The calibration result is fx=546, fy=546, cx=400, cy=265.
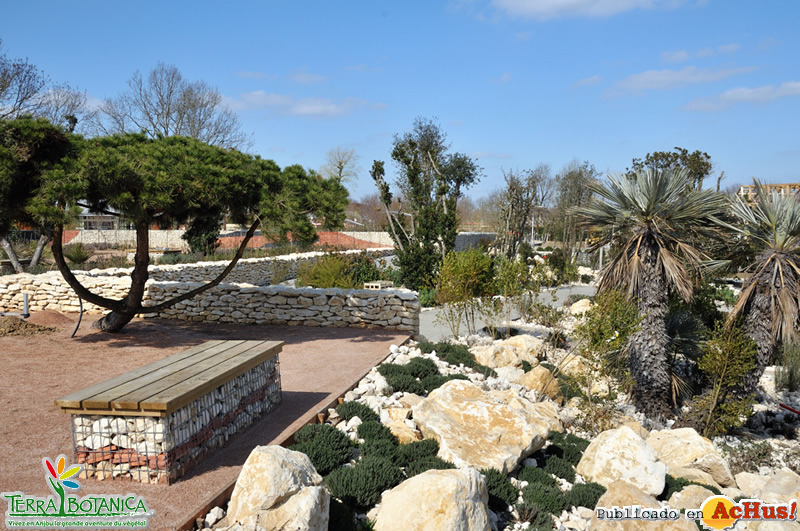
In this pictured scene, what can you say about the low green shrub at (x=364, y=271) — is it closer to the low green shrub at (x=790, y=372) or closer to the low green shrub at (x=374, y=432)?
the low green shrub at (x=790, y=372)

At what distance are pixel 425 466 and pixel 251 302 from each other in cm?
677

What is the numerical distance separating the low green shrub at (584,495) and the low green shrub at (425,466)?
114cm

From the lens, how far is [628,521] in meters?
4.24

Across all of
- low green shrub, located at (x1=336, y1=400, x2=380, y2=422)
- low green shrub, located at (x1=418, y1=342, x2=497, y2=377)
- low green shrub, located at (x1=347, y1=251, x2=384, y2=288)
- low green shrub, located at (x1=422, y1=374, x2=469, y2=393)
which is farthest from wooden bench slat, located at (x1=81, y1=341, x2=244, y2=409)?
low green shrub, located at (x1=347, y1=251, x2=384, y2=288)

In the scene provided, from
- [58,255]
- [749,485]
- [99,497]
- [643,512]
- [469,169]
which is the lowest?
[749,485]

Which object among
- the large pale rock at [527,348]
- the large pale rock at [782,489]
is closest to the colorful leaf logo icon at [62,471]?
the large pale rock at [782,489]

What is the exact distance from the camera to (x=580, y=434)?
24.0ft

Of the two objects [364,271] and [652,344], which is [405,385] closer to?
[652,344]

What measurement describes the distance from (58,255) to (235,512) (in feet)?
23.0

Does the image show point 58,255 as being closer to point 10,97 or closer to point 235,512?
point 235,512

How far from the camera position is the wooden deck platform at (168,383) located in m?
3.79

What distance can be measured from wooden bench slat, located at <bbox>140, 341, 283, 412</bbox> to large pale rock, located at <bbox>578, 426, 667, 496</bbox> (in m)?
3.47

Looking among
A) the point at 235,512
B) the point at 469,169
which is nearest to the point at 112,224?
the point at 469,169

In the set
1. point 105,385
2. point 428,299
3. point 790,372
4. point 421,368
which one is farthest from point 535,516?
point 428,299
